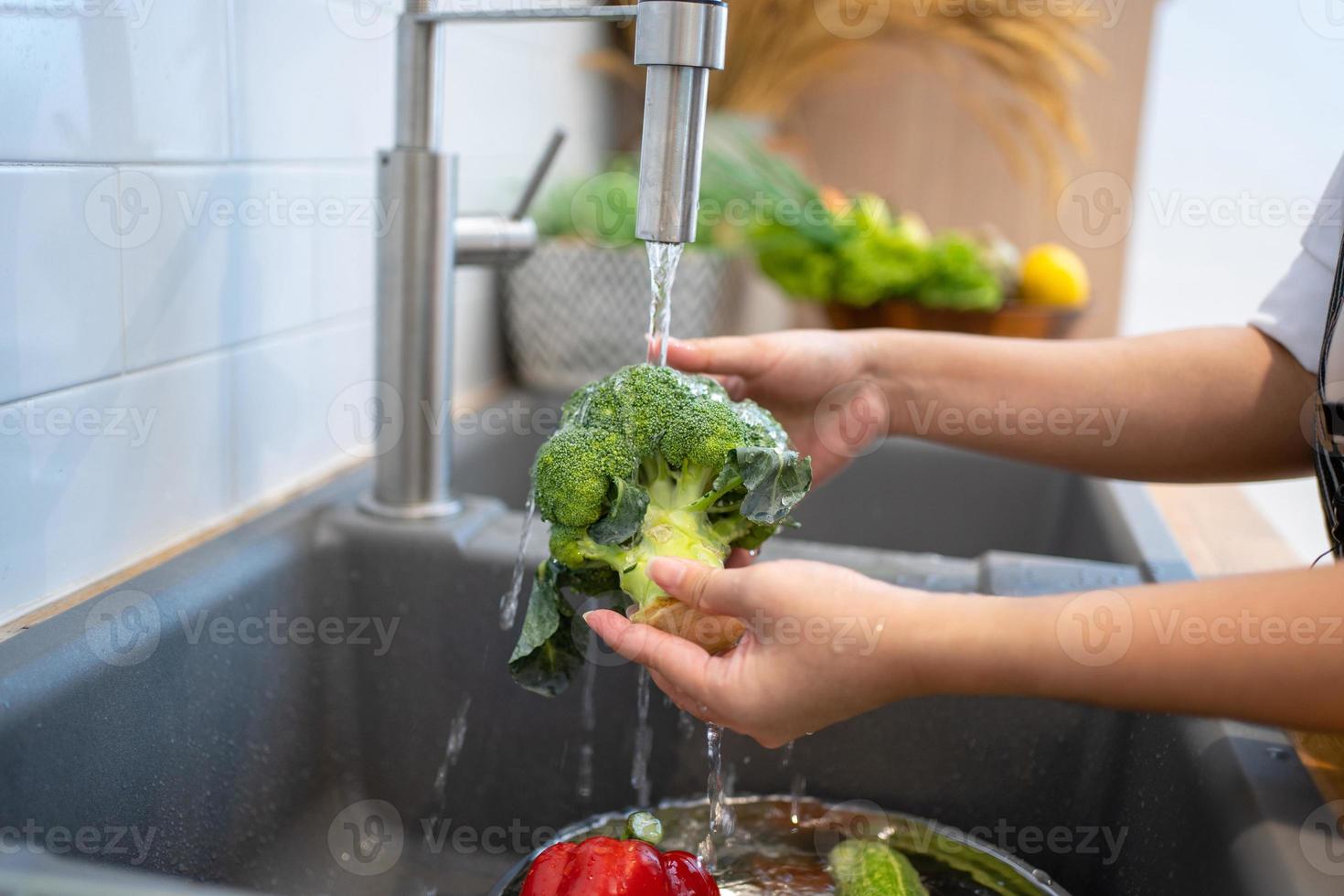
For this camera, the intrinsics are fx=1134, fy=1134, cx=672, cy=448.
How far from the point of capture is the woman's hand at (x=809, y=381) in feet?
2.94

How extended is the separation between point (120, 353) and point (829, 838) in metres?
0.57

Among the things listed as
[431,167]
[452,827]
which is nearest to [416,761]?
[452,827]

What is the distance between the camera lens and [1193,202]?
6.76 ft

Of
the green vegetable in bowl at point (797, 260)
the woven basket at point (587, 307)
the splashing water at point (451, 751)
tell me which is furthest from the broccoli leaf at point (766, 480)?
the green vegetable in bowl at point (797, 260)

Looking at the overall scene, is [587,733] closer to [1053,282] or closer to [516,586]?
[516,586]

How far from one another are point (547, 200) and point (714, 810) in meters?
0.93

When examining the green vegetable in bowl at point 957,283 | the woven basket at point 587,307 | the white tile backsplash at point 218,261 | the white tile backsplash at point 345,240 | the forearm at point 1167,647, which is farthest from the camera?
the green vegetable in bowl at point 957,283

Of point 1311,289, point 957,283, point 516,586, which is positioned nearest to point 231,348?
point 516,586

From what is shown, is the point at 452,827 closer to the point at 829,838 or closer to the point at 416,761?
the point at 416,761

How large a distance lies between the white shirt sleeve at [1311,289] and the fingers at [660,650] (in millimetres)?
525

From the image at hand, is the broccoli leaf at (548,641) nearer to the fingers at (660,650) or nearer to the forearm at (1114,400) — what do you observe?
the fingers at (660,650)

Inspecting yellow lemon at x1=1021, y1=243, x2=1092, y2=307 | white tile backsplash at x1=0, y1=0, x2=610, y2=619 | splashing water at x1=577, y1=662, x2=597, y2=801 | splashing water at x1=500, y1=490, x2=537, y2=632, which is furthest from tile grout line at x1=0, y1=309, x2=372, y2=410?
yellow lemon at x1=1021, y1=243, x2=1092, y2=307

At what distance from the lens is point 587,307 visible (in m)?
1.37

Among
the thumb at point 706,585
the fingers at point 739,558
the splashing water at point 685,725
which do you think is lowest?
the splashing water at point 685,725
